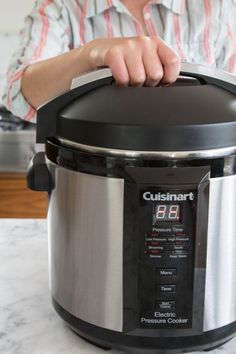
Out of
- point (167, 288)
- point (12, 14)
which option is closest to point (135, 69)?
point (167, 288)

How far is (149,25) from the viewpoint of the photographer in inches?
47.9

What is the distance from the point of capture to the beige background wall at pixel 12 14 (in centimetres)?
203

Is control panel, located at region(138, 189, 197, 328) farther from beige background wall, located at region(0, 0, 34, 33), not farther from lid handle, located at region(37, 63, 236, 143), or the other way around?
beige background wall, located at region(0, 0, 34, 33)

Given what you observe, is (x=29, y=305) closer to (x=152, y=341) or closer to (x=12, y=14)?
(x=152, y=341)

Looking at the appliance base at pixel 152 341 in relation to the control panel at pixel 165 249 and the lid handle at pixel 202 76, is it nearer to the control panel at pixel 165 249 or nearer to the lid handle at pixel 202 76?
the control panel at pixel 165 249

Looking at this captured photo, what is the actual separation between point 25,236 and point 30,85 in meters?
0.27

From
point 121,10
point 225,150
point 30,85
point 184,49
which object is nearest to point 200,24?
point 184,49

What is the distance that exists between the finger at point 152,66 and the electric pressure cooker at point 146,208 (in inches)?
1.2

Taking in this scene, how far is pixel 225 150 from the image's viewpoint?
0.45 metres

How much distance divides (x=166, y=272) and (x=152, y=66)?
214 mm

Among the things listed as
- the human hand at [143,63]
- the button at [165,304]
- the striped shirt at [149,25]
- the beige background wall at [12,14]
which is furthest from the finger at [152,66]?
the beige background wall at [12,14]

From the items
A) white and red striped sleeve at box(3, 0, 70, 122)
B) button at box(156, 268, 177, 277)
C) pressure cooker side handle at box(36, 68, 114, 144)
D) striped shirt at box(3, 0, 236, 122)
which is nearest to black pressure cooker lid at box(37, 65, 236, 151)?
pressure cooker side handle at box(36, 68, 114, 144)

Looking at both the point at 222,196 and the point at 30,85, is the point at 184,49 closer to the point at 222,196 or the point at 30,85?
the point at 30,85

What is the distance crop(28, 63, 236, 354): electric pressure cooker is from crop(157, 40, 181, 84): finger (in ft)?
0.07
